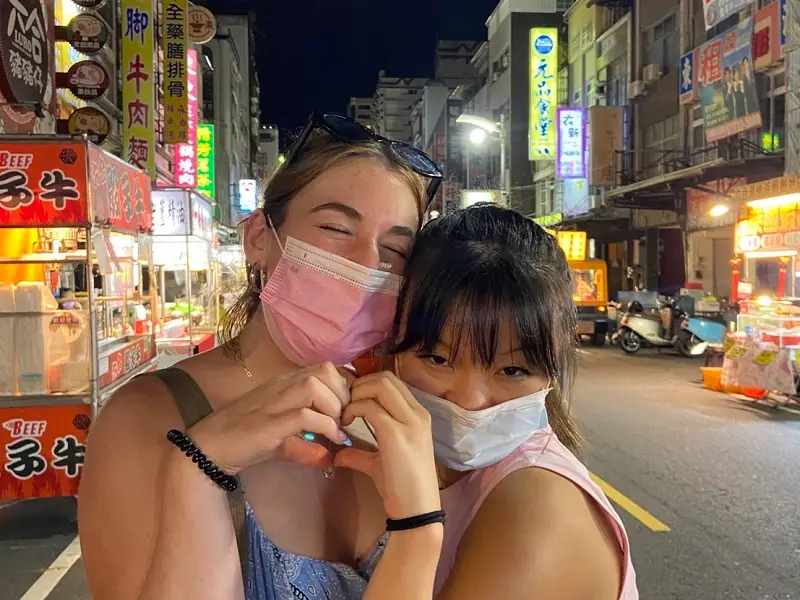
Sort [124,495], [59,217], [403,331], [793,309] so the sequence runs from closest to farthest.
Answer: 1. [124,495]
2. [403,331]
3. [59,217]
4. [793,309]

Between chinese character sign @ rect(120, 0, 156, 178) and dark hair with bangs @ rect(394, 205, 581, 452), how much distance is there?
10.3 metres

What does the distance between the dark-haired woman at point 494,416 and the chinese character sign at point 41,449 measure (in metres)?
4.23

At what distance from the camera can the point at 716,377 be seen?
1103 cm

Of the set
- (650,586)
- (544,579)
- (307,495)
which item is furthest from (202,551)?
(650,586)

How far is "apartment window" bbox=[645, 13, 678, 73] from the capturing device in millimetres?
22328

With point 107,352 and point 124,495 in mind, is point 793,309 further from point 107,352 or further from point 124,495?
point 124,495

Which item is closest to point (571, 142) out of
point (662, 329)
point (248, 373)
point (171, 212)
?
point (662, 329)

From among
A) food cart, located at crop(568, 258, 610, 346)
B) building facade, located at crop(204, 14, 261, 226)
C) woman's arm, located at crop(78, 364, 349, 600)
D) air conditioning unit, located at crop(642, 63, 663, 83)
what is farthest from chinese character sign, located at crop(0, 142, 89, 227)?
building facade, located at crop(204, 14, 261, 226)

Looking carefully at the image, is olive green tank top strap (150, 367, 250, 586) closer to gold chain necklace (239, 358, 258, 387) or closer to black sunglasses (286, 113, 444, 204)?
gold chain necklace (239, 358, 258, 387)

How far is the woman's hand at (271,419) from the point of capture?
1.06m

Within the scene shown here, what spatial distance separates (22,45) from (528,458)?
22.6 ft

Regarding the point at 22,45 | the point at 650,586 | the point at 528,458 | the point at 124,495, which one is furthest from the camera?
the point at 22,45

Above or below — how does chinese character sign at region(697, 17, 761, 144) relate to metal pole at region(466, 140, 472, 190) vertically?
below

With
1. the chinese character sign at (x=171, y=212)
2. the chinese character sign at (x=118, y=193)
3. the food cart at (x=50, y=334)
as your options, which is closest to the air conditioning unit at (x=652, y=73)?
the chinese character sign at (x=171, y=212)
